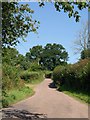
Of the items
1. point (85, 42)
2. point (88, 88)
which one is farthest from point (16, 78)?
point (85, 42)

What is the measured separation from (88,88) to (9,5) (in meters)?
15.8

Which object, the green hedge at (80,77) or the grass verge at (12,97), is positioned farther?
the green hedge at (80,77)

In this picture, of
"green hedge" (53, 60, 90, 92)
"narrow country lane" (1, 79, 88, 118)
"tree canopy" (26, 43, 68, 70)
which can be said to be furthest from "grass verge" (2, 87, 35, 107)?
"tree canopy" (26, 43, 68, 70)

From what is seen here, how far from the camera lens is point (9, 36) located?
15.3 meters

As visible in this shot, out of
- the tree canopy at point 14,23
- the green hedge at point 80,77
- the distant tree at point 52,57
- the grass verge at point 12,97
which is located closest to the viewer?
the tree canopy at point 14,23

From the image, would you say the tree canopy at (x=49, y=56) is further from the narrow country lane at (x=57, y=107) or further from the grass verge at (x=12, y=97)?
the narrow country lane at (x=57, y=107)

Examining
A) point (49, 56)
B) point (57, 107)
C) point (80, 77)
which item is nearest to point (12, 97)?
point (57, 107)

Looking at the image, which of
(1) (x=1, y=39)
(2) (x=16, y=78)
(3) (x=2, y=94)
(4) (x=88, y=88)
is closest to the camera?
(1) (x=1, y=39)

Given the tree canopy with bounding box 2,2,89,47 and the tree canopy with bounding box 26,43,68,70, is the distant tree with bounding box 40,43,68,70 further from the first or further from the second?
the tree canopy with bounding box 2,2,89,47

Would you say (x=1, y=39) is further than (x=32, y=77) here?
No

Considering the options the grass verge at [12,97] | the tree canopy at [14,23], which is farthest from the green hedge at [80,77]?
the tree canopy at [14,23]

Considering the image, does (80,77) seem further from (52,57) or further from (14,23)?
(52,57)

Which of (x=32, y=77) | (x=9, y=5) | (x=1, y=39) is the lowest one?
(x=32, y=77)

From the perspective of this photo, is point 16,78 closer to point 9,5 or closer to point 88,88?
point 88,88
